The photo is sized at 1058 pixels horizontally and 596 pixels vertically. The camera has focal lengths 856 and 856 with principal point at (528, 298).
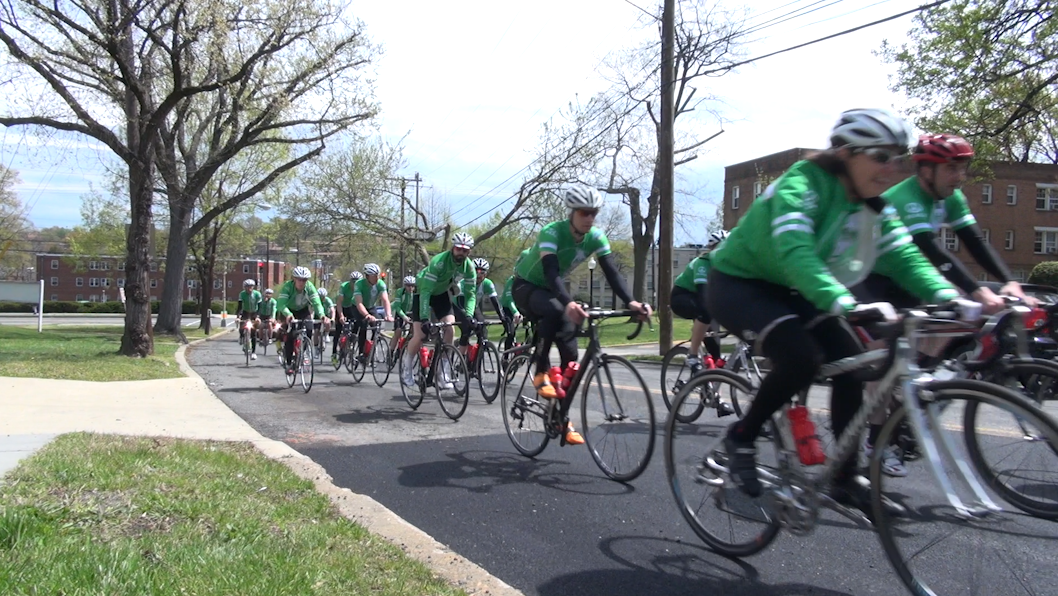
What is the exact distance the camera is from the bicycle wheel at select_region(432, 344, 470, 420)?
8938 millimetres

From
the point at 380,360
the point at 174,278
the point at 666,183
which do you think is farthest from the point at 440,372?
the point at 174,278

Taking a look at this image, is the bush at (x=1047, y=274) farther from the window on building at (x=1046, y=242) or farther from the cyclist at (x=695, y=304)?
the window on building at (x=1046, y=242)

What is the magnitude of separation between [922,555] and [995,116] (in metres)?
21.0

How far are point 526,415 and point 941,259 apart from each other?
3025mm

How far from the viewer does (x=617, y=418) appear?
18.0ft

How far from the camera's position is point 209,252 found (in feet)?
155

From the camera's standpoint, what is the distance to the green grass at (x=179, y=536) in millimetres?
3197

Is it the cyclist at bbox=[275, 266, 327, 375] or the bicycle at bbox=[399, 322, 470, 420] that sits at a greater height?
the cyclist at bbox=[275, 266, 327, 375]

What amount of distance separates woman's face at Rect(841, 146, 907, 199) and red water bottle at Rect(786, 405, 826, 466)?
3.01ft

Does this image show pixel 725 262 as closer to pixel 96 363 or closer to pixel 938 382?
pixel 938 382

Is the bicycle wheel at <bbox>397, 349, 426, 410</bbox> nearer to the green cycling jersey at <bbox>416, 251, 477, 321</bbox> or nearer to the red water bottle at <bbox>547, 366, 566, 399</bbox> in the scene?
the green cycling jersey at <bbox>416, 251, 477, 321</bbox>

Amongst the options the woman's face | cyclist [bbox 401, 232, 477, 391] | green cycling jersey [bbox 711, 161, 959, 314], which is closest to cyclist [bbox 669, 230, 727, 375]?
cyclist [bbox 401, 232, 477, 391]

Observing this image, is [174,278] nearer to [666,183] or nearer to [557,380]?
[666,183]

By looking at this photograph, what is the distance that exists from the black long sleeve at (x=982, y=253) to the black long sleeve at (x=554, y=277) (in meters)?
2.39
